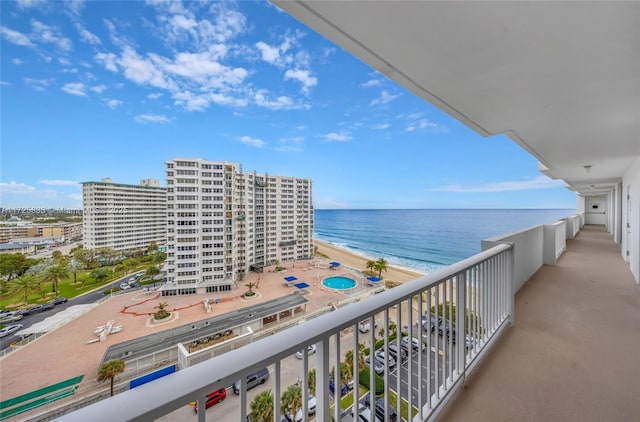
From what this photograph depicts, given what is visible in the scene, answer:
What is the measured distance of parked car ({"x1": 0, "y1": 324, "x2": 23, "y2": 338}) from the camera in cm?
383

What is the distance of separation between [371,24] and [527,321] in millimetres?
2837

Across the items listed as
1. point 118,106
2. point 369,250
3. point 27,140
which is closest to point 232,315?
point 27,140

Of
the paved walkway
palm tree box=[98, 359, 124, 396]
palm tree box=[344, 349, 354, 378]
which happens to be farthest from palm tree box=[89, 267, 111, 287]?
palm tree box=[344, 349, 354, 378]

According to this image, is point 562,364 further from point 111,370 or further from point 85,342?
point 85,342

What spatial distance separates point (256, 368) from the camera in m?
0.49

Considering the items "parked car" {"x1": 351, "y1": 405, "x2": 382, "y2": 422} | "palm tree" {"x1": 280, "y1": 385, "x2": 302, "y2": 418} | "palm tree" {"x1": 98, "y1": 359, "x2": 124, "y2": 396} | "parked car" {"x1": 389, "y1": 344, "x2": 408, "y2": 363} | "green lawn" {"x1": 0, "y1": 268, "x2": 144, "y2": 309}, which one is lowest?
"palm tree" {"x1": 98, "y1": 359, "x2": 124, "y2": 396}

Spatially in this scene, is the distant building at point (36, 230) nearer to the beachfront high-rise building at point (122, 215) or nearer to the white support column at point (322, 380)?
the beachfront high-rise building at point (122, 215)

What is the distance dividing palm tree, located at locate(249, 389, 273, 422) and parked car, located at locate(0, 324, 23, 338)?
6.11m

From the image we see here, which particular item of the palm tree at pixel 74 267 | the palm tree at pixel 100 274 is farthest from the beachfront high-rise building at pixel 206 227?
the palm tree at pixel 74 267

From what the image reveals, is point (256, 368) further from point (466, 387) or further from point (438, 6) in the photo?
point (466, 387)

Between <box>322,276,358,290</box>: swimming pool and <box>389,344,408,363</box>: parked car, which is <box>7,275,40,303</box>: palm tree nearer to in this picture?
<box>389,344,408,363</box>: parked car

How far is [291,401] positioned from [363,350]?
355 millimetres

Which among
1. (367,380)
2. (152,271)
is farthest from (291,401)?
(152,271)

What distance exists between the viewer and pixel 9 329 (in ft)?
13.2
